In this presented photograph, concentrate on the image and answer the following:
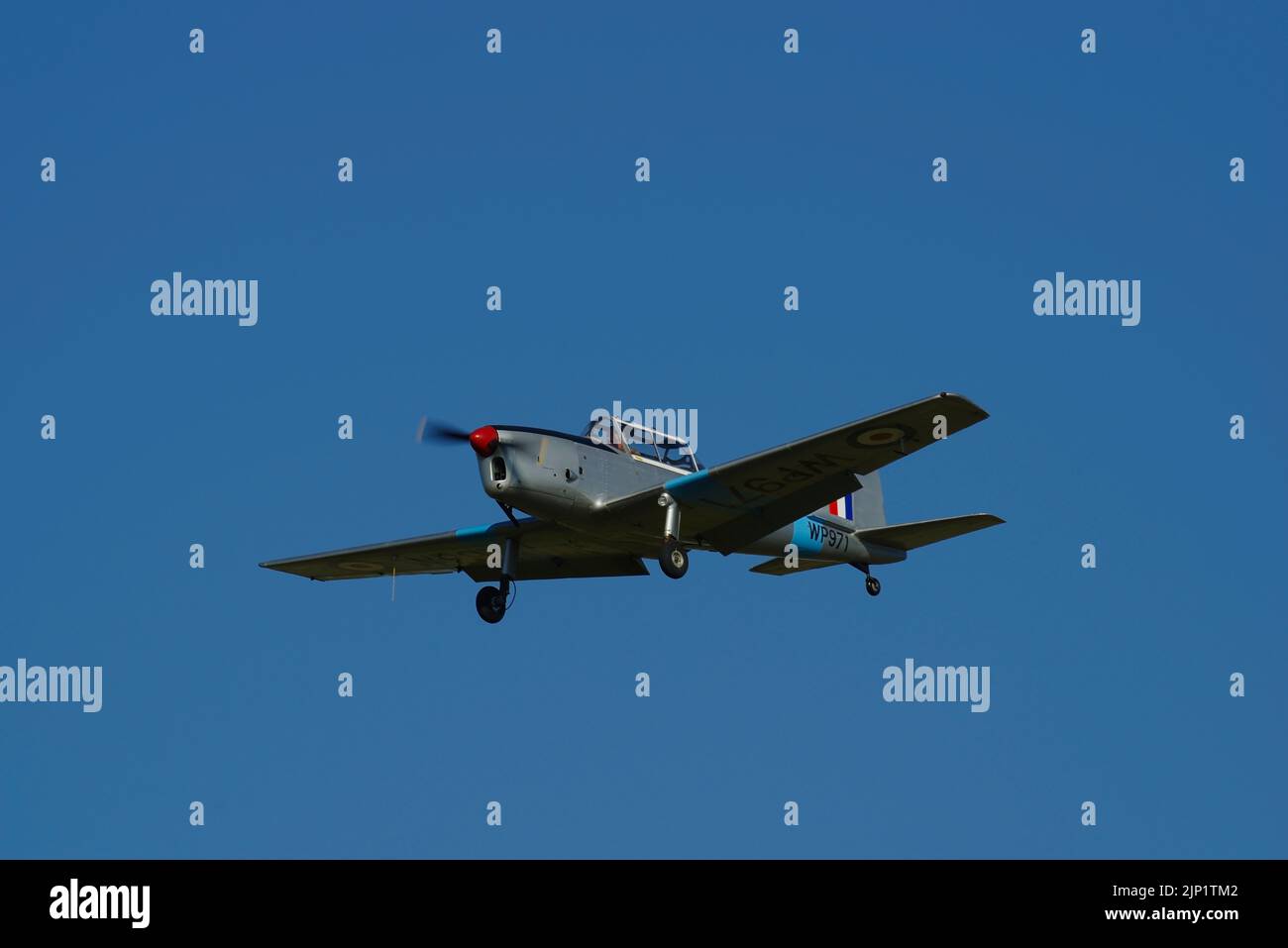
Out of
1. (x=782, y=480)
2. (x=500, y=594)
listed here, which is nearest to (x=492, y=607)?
(x=500, y=594)

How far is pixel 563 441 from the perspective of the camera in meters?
23.5

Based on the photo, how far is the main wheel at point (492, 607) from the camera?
25516 mm

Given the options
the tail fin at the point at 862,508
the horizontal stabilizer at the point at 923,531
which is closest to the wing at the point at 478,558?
the tail fin at the point at 862,508

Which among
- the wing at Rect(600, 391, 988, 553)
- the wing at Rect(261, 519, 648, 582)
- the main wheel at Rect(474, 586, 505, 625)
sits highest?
the wing at Rect(600, 391, 988, 553)

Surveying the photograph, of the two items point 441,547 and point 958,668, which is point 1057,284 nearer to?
point 958,668

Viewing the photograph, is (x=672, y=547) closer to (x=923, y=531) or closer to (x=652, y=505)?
(x=652, y=505)

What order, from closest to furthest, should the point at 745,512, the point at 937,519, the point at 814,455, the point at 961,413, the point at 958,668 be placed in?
the point at 961,413 < the point at 814,455 < the point at 745,512 < the point at 937,519 < the point at 958,668

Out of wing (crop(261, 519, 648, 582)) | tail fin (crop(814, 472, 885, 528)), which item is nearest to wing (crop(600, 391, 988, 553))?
wing (crop(261, 519, 648, 582))

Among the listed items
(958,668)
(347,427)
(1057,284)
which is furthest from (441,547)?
(1057,284)

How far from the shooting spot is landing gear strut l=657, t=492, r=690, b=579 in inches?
929

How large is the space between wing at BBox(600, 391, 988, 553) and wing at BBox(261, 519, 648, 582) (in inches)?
52.0

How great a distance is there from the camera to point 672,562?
2359 cm

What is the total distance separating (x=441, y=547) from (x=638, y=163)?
6.90 m

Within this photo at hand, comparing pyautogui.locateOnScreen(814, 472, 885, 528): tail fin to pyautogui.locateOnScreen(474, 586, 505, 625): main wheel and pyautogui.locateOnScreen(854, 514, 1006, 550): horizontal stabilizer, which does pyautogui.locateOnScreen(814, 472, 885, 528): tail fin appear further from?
pyautogui.locateOnScreen(474, 586, 505, 625): main wheel
